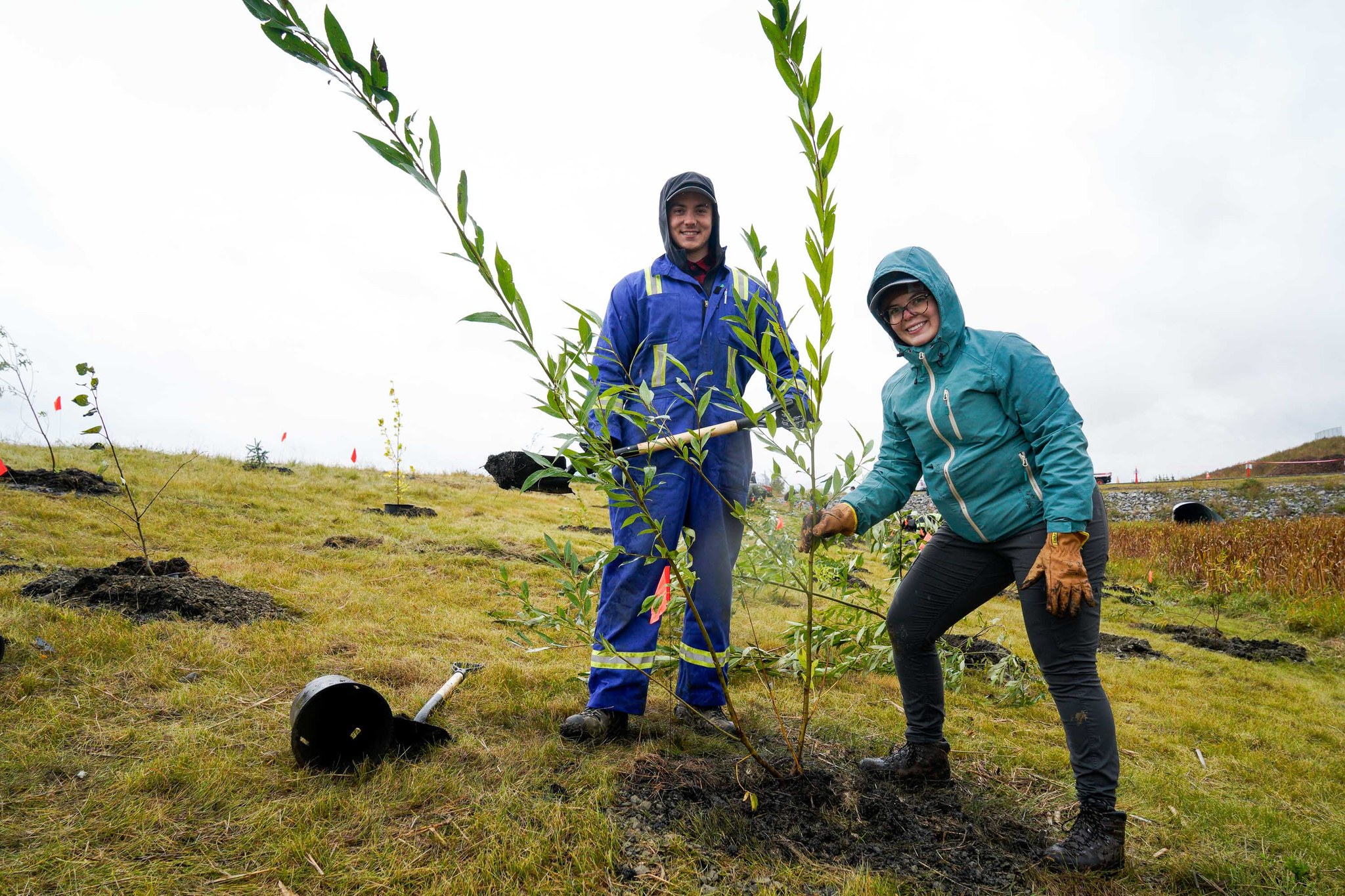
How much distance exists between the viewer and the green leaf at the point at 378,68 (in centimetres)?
143

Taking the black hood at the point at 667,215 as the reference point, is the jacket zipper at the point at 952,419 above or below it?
below

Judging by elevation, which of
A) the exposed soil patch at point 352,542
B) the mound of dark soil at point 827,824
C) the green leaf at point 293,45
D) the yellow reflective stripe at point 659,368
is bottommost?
the mound of dark soil at point 827,824

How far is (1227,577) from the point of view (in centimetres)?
916

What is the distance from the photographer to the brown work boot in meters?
2.72

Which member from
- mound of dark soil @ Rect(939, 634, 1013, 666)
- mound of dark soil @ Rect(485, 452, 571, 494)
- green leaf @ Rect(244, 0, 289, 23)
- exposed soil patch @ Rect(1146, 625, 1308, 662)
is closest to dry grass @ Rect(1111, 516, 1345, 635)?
exposed soil patch @ Rect(1146, 625, 1308, 662)

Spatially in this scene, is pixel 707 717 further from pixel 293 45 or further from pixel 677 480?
pixel 293 45

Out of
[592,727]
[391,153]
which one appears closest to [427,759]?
[592,727]

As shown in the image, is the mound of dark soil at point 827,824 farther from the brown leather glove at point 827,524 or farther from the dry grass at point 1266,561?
the dry grass at point 1266,561

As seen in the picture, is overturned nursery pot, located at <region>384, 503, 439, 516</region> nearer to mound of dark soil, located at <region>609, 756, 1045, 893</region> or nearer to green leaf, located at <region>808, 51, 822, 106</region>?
mound of dark soil, located at <region>609, 756, 1045, 893</region>

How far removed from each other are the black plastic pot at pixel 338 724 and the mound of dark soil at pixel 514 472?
1163cm

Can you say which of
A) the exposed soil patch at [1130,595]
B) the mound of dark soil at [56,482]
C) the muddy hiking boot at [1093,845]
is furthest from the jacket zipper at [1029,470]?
the mound of dark soil at [56,482]

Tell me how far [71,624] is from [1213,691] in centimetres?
772

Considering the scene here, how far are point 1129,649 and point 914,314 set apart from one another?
5.67m

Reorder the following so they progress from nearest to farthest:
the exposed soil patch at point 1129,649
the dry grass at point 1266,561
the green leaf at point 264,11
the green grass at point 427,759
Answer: the green leaf at point 264,11, the green grass at point 427,759, the exposed soil patch at point 1129,649, the dry grass at point 1266,561
